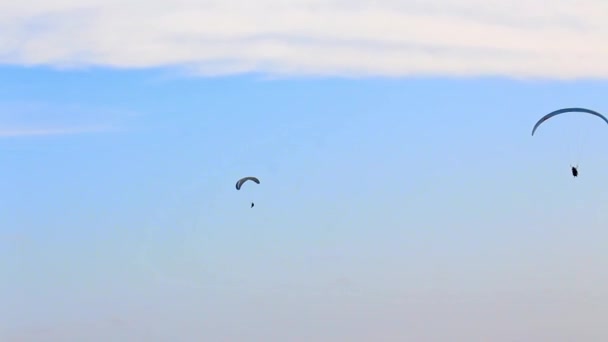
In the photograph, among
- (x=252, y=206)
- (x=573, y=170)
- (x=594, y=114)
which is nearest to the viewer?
(x=594, y=114)

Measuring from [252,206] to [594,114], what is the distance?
4837 centimetres

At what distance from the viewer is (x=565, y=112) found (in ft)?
569

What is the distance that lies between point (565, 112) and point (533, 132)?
746 centimetres

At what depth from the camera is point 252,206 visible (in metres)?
197

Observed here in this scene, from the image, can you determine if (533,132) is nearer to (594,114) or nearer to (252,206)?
(594,114)

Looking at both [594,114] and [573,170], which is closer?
[594,114]

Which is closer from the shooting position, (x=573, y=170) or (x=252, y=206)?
(x=573, y=170)

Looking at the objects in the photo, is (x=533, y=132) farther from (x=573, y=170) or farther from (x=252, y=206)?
(x=252, y=206)

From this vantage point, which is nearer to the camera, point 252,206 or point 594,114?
point 594,114

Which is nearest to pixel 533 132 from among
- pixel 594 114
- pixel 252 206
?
pixel 594 114

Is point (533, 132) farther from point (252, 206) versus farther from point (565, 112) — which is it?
point (252, 206)

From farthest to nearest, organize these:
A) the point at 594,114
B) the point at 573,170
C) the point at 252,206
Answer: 1. the point at 252,206
2. the point at 573,170
3. the point at 594,114

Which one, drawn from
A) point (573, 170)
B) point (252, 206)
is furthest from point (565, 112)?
point (252, 206)

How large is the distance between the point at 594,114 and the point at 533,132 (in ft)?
22.3
